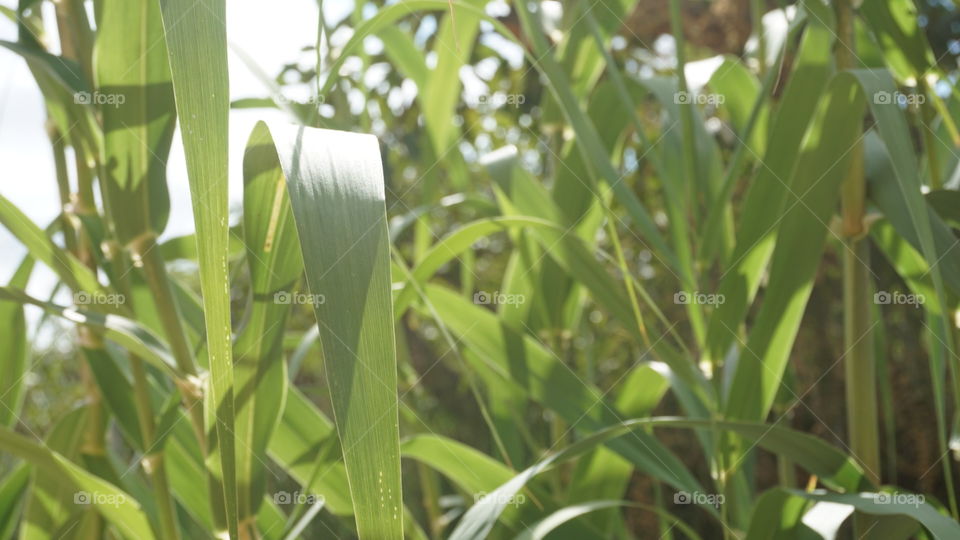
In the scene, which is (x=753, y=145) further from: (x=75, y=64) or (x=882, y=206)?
(x=75, y=64)

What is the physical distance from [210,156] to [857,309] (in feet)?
1.37

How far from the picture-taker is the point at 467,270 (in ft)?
2.51

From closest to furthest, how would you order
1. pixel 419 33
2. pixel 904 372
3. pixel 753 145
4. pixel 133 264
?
pixel 133 264
pixel 753 145
pixel 419 33
pixel 904 372

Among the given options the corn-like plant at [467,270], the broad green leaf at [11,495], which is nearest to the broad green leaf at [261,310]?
the corn-like plant at [467,270]

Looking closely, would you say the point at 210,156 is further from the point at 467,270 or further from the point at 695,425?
the point at 467,270

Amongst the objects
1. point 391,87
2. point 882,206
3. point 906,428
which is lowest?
point 906,428

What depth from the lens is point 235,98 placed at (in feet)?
1.90

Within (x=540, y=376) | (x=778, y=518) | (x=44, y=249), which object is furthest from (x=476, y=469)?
(x=44, y=249)

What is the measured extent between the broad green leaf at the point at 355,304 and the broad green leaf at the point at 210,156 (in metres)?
0.02

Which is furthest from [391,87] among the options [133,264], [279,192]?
[279,192]

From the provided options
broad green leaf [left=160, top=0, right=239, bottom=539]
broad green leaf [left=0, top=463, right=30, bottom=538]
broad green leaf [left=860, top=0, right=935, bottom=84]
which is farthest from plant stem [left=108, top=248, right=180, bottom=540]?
broad green leaf [left=860, top=0, right=935, bottom=84]

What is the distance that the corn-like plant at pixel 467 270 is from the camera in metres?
0.27

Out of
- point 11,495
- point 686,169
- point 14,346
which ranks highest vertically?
point 686,169

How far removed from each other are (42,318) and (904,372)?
56.8 inches
